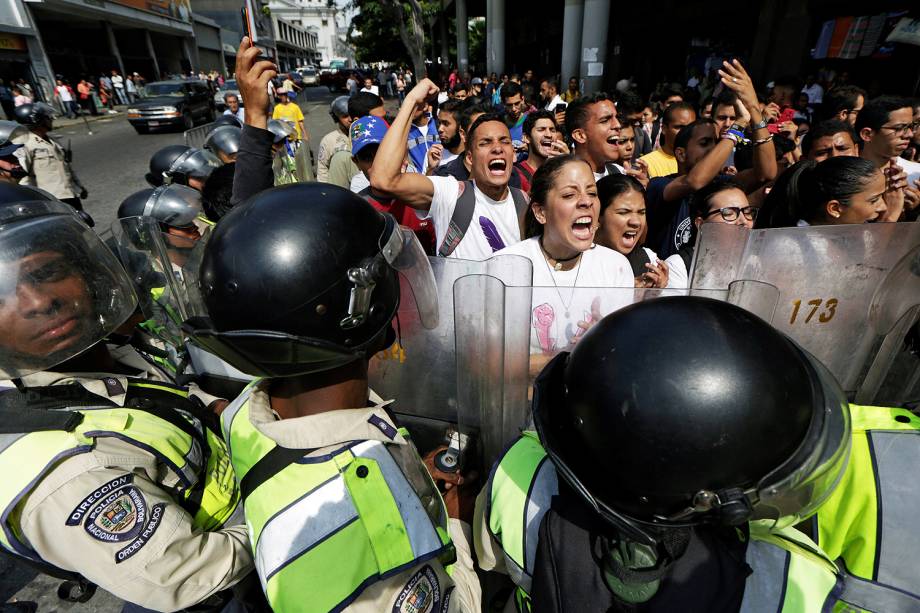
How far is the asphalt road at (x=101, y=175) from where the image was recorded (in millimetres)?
2064

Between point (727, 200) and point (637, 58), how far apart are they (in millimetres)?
19942

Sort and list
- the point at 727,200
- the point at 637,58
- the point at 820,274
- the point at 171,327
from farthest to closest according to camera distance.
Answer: the point at 637,58 < the point at 727,200 < the point at 171,327 < the point at 820,274

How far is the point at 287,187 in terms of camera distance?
124 cm

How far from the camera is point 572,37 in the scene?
1278 cm

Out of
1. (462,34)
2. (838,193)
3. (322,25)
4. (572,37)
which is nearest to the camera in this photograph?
(838,193)

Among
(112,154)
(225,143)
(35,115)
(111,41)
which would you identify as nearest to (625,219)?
(225,143)

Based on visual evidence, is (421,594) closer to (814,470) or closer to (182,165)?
(814,470)

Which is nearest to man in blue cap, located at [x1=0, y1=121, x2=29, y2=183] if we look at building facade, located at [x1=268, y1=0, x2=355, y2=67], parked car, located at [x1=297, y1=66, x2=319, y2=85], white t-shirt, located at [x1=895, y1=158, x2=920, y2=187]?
white t-shirt, located at [x1=895, y1=158, x2=920, y2=187]

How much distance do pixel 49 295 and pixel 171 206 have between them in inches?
69.1

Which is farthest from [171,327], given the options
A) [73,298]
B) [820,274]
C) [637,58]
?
[637,58]

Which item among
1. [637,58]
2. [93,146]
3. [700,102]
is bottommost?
[93,146]

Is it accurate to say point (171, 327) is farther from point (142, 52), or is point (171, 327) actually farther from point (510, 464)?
point (142, 52)

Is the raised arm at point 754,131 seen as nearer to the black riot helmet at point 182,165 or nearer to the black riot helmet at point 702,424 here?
the black riot helmet at point 702,424

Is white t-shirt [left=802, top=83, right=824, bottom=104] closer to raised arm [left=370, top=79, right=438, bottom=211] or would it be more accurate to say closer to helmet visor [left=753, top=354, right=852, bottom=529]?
raised arm [left=370, top=79, right=438, bottom=211]
